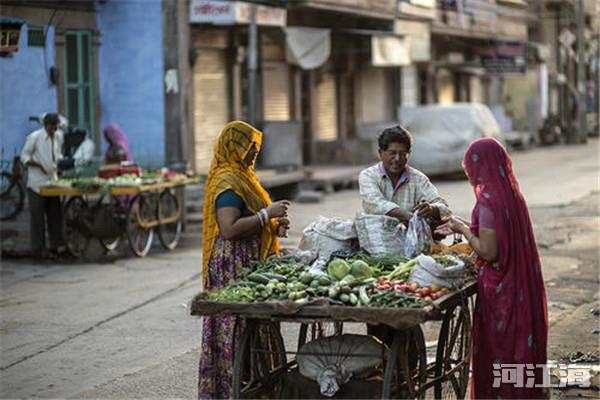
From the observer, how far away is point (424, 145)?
2725 centimetres

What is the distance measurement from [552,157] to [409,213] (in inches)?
1175

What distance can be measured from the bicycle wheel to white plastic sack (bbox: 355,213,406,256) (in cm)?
863

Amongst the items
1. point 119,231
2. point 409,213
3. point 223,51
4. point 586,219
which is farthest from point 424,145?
point 409,213

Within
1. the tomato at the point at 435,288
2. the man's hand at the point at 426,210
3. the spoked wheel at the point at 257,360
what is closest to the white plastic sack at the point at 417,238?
the man's hand at the point at 426,210

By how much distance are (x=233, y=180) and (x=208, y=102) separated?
17105mm

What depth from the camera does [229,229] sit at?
22.1 ft

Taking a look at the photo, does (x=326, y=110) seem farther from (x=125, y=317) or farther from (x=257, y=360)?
(x=257, y=360)

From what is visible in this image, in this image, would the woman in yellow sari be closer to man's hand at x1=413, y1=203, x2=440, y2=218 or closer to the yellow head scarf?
the yellow head scarf

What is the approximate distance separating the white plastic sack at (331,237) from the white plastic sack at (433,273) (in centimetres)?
84

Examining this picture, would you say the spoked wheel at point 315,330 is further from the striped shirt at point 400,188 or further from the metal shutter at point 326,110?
the metal shutter at point 326,110

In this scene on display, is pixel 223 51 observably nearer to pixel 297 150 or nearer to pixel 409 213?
pixel 297 150

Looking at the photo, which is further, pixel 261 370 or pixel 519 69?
pixel 519 69

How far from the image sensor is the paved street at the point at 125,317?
8.22 meters

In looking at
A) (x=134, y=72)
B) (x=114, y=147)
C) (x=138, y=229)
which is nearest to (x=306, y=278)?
(x=138, y=229)
